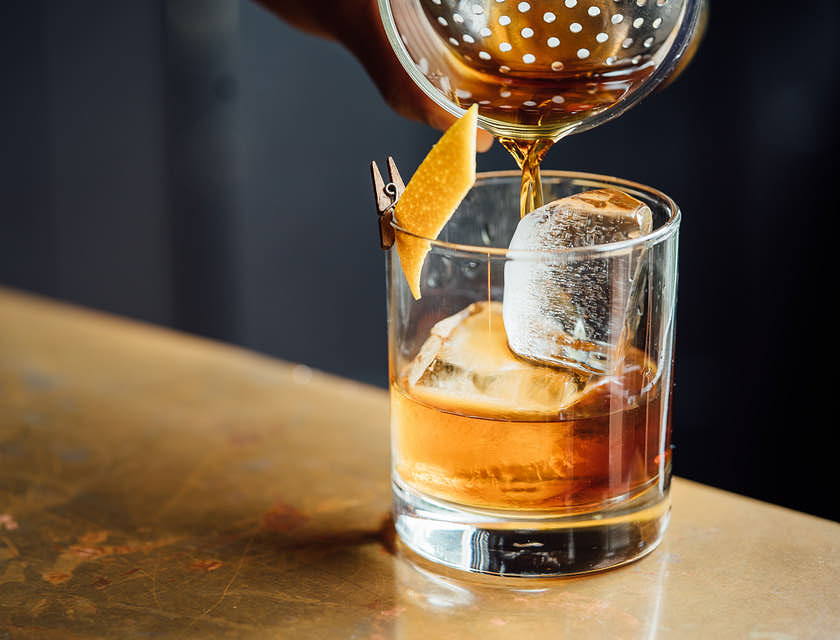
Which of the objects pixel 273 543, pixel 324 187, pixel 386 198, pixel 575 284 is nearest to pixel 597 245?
pixel 575 284

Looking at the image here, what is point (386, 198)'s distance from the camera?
707 mm

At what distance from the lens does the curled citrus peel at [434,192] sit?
637mm

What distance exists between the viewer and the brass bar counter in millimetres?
646

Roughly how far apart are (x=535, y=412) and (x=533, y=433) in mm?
13

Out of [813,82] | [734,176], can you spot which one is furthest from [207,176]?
[813,82]

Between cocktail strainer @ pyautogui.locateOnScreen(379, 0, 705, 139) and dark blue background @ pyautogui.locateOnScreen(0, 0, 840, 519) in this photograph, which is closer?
cocktail strainer @ pyautogui.locateOnScreen(379, 0, 705, 139)

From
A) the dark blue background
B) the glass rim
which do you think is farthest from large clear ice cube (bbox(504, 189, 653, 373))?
the dark blue background

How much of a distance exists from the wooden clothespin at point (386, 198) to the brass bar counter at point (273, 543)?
0.72 feet

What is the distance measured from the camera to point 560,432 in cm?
65

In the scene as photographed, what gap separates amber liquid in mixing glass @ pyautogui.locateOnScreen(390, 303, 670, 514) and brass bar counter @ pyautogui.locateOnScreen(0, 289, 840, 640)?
0.07 m

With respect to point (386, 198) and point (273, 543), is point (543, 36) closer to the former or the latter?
point (386, 198)

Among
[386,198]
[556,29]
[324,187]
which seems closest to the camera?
[556,29]

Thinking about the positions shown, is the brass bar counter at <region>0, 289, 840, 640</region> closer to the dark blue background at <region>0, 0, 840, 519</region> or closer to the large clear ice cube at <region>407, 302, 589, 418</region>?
the large clear ice cube at <region>407, 302, 589, 418</region>

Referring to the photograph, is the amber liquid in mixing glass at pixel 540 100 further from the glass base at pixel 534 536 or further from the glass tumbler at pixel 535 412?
the glass base at pixel 534 536
